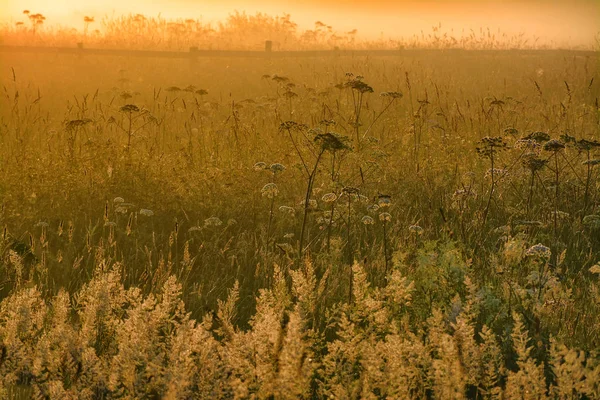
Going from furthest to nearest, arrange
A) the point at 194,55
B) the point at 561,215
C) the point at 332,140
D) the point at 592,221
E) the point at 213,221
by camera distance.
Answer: the point at 194,55, the point at 561,215, the point at 592,221, the point at 213,221, the point at 332,140

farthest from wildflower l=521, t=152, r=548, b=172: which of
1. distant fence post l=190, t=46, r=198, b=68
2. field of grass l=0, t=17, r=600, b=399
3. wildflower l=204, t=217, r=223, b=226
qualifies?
distant fence post l=190, t=46, r=198, b=68

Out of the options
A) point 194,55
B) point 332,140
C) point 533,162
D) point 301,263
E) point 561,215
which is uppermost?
point 194,55

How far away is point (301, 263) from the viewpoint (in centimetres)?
400

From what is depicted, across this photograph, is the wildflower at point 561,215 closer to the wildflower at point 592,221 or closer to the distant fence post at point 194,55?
the wildflower at point 592,221

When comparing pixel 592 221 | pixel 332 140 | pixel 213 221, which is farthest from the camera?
pixel 592 221

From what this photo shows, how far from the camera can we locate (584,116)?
886cm

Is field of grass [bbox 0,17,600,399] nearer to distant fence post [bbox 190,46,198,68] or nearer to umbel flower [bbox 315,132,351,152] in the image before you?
umbel flower [bbox 315,132,351,152]

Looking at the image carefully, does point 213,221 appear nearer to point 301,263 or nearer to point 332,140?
point 301,263

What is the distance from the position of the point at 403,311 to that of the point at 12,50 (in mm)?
14657

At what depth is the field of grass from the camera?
2.28 m

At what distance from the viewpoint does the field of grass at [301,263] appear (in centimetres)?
228

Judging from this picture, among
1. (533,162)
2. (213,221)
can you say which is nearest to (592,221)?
(533,162)

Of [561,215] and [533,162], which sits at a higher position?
[533,162]

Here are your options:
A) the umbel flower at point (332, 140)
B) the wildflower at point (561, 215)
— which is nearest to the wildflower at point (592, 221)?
the wildflower at point (561, 215)
